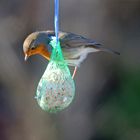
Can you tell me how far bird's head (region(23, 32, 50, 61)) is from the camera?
4.72 meters

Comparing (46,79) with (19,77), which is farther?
(19,77)

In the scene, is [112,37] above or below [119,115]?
above

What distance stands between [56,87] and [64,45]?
14.9 inches

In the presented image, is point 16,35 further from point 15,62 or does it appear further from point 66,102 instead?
point 66,102

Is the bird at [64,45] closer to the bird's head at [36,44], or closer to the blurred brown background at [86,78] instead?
the bird's head at [36,44]

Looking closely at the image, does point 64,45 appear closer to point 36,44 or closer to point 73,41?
point 73,41

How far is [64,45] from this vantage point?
16.2 ft

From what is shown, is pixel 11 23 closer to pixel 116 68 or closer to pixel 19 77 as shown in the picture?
pixel 19 77

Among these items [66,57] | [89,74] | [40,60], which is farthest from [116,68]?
[66,57]

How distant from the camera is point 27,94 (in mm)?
7176

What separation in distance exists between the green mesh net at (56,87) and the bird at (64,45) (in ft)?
0.22

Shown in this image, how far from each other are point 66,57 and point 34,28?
211cm

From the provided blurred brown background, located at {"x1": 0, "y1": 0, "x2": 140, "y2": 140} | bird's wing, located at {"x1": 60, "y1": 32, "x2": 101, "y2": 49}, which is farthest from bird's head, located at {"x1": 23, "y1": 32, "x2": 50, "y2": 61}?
blurred brown background, located at {"x1": 0, "y1": 0, "x2": 140, "y2": 140}

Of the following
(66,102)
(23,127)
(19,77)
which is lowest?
(23,127)
